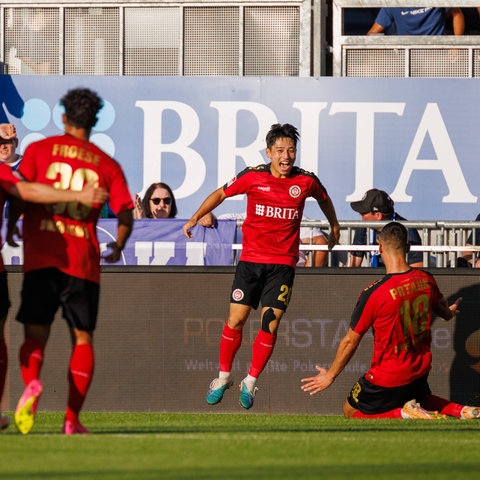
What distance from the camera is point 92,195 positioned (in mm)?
7773

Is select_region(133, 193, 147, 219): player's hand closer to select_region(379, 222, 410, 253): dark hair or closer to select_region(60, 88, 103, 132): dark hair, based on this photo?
select_region(379, 222, 410, 253): dark hair

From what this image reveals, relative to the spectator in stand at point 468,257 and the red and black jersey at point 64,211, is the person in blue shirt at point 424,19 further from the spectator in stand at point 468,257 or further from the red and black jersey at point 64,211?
the red and black jersey at point 64,211

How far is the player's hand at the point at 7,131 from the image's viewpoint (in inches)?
553

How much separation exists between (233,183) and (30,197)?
3.82 m

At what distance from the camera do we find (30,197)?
25.5 ft

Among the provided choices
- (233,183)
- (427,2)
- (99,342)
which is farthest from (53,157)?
(427,2)

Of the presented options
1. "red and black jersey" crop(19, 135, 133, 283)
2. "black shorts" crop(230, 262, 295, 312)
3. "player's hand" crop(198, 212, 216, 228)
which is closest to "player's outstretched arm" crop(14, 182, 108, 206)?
"red and black jersey" crop(19, 135, 133, 283)

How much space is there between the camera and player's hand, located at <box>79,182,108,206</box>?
7770 millimetres

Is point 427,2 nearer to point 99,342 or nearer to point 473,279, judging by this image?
point 473,279

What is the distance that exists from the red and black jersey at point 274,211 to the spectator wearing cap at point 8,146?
3436 millimetres

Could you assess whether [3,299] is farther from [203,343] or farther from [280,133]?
[203,343]

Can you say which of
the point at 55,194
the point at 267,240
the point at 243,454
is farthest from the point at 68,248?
the point at 267,240

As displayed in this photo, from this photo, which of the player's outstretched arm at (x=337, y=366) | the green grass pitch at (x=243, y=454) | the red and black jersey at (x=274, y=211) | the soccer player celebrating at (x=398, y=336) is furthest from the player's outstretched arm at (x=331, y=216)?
the green grass pitch at (x=243, y=454)

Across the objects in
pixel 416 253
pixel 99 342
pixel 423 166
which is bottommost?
pixel 99 342
